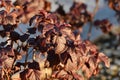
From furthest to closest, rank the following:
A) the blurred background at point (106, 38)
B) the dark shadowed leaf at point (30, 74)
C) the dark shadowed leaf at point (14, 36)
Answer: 1. the blurred background at point (106, 38)
2. the dark shadowed leaf at point (14, 36)
3. the dark shadowed leaf at point (30, 74)

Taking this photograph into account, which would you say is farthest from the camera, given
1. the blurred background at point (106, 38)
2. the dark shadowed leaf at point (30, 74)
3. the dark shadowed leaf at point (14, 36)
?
the blurred background at point (106, 38)

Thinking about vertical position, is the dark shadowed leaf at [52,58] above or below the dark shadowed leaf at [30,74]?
above

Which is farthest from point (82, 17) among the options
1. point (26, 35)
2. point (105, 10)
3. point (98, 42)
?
point (105, 10)

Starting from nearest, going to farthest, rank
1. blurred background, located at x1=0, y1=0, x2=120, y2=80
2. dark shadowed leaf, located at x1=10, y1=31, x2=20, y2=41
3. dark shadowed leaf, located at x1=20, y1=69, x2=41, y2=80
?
dark shadowed leaf, located at x1=20, y1=69, x2=41, y2=80
dark shadowed leaf, located at x1=10, y1=31, x2=20, y2=41
blurred background, located at x1=0, y1=0, x2=120, y2=80

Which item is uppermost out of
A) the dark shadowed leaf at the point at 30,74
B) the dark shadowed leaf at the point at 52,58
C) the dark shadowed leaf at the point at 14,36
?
the dark shadowed leaf at the point at 14,36

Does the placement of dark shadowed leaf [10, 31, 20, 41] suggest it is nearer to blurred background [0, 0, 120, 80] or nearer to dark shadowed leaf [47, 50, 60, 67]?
dark shadowed leaf [47, 50, 60, 67]

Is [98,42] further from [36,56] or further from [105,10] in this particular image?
[36,56]

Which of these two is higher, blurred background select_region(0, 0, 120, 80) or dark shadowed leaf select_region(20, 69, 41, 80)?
dark shadowed leaf select_region(20, 69, 41, 80)

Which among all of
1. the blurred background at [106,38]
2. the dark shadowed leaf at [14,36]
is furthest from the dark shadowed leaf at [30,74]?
the blurred background at [106,38]

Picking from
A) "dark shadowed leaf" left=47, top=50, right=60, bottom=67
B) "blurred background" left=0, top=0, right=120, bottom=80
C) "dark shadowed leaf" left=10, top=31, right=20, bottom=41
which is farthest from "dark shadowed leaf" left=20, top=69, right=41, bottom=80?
"blurred background" left=0, top=0, right=120, bottom=80

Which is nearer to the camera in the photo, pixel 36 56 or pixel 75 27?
pixel 36 56

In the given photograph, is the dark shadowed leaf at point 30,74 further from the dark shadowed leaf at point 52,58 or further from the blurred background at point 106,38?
the blurred background at point 106,38
